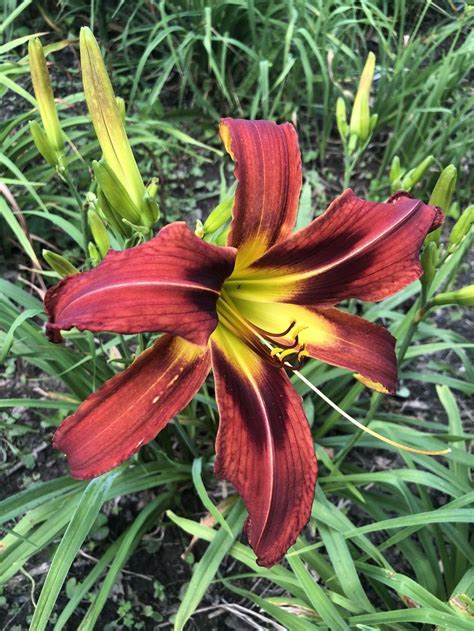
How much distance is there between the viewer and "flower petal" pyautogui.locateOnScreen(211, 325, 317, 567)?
1005 millimetres

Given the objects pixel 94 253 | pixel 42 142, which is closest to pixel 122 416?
pixel 94 253

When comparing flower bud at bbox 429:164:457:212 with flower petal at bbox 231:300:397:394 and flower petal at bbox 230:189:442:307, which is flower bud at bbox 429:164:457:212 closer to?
flower petal at bbox 230:189:442:307

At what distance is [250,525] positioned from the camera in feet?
3.29

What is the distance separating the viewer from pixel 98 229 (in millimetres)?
1230

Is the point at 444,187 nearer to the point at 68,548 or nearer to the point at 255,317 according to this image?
the point at 255,317

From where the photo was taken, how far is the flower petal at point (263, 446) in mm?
1005

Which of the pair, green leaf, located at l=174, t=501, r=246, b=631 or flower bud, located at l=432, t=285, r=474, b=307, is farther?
green leaf, located at l=174, t=501, r=246, b=631

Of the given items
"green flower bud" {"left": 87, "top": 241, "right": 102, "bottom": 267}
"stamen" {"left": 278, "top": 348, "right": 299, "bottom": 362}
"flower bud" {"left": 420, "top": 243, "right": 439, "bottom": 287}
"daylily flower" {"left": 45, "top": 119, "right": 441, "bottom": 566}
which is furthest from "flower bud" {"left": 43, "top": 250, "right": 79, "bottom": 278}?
"flower bud" {"left": 420, "top": 243, "right": 439, "bottom": 287}

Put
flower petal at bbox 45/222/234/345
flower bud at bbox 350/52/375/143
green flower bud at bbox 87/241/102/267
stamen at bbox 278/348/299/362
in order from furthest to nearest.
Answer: flower bud at bbox 350/52/375/143
green flower bud at bbox 87/241/102/267
stamen at bbox 278/348/299/362
flower petal at bbox 45/222/234/345

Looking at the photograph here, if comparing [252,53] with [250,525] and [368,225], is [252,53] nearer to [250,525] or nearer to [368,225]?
[368,225]

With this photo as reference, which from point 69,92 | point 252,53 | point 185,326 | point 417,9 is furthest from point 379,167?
point 185,326

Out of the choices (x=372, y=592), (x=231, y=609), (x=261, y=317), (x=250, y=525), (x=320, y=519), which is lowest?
(x=372, y=592)

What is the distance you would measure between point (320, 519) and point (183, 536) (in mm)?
515

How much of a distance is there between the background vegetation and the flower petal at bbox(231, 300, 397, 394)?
0.17 meters
